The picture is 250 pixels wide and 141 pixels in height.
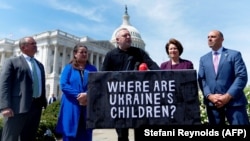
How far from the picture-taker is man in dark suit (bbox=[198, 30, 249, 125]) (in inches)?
161

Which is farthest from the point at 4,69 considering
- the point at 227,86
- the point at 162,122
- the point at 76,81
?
the point at 227,86

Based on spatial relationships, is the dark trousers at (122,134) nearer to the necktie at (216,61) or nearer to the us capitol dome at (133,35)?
the necktie at (216,61)

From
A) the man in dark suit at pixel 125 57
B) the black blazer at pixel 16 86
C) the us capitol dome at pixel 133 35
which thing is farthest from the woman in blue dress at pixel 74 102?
the us capitol dome at pixel 133 35

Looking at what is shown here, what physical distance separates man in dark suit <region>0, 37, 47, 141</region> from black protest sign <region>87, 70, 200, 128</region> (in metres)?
1.99

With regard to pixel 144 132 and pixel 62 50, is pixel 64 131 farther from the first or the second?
pixel 62 50

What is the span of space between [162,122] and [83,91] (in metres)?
1.74

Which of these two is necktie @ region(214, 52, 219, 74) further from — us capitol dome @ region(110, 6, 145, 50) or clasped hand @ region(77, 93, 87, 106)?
us capitol dome @ region(110, 6, 145, 50)

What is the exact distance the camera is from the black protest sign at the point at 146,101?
3178mm

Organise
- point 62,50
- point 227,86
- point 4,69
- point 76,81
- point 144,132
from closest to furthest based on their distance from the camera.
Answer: point 144,132
point 227,86
point 76,81
point 4,69
point 62,50

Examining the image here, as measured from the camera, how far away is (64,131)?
177 inches

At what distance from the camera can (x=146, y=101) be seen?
10.5ft

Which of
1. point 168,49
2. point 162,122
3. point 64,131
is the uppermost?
point 168,49

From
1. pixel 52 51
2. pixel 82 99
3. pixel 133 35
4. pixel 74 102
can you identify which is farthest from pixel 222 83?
pixel 133 35

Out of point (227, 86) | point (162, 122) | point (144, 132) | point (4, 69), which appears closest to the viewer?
point (144, 132)
